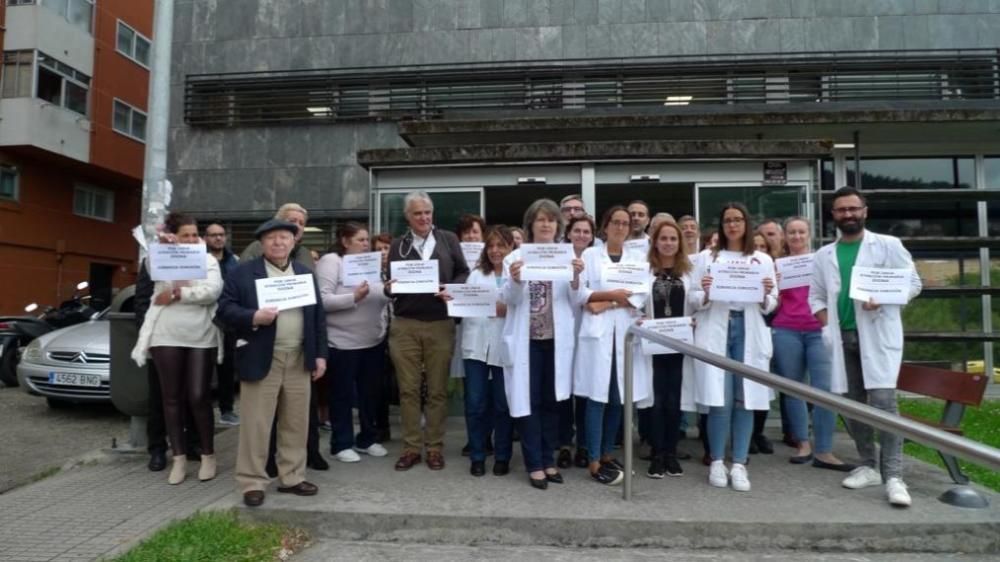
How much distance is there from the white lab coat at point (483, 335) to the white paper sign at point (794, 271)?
2.28 meters

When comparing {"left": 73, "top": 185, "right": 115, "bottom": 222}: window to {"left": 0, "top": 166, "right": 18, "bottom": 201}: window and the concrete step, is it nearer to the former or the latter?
{"left": 0, "top": 166, "right": 18, "bottom": 201}: window

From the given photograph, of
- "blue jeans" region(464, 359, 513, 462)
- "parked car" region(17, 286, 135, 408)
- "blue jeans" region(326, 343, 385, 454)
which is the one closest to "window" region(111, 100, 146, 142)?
"parked car" region(17, 286, 135, 408)

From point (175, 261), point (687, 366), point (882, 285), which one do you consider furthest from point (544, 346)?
point (175, 261)

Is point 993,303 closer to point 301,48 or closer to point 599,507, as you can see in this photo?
A: point 599,507

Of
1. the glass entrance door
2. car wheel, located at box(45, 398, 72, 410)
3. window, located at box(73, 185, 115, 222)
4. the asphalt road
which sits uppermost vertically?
window, located at box(73, 185, 115, 222)

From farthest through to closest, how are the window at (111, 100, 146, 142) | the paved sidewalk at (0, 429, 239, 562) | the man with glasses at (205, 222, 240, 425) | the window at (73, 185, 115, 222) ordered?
1. the window at (111, 100, 146, 142)
2. the window at (73, 185, 115, 222)
3. the man with glasses at (205, 222, 240, 425)
4. the paved sidewalk at (0, 429, 239, 562)

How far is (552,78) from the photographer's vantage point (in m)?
13.9

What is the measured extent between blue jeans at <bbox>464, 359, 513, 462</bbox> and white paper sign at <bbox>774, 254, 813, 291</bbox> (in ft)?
7.77

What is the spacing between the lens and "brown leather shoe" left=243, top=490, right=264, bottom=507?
169 inches

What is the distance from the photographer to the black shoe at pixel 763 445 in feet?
19.2

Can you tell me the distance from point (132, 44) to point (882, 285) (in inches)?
1053

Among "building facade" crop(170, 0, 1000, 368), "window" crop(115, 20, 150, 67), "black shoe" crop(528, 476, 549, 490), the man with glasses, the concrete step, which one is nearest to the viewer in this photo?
the concrete step

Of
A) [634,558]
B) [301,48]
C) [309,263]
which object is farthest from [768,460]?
[301,48]

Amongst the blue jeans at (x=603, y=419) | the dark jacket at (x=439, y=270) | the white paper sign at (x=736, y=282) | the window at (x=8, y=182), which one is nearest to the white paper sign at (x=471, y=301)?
the dark jacket at (x=439, y=270)
